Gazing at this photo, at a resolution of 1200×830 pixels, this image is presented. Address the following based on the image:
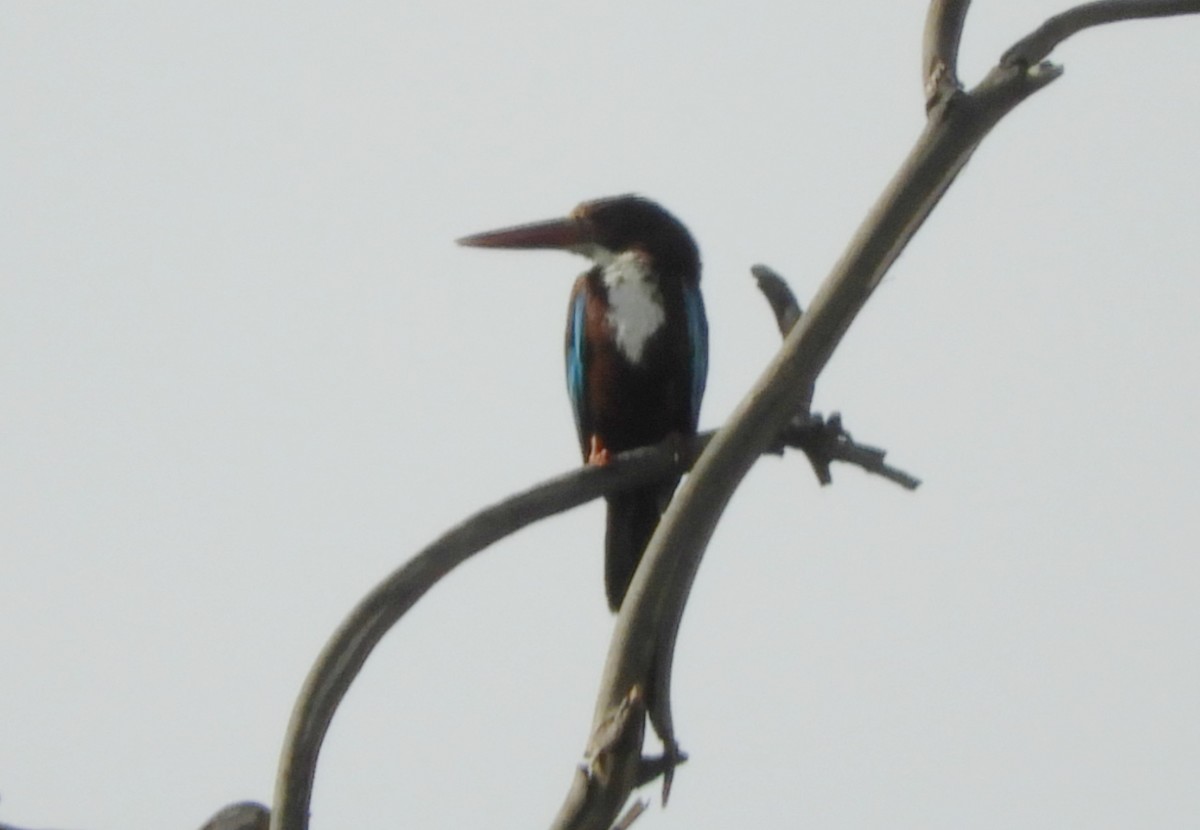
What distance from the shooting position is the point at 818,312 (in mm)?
2162

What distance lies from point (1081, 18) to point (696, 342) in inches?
109

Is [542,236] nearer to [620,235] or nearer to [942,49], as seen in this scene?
[620,235]

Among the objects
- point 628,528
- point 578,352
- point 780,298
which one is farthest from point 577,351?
point 780,298

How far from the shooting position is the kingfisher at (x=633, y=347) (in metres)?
4.93

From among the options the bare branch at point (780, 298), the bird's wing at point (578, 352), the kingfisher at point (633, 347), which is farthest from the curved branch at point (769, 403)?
the bird's wing at point (578, 352)

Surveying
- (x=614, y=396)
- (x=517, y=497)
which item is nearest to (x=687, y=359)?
(x=614, y=396)

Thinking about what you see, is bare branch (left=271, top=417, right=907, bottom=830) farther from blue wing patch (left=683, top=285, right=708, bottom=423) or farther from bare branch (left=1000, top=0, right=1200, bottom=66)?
blue wing patch (left=683, top=285, right=708, bottom=423)

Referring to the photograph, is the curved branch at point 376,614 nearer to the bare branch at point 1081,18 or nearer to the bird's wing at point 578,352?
the bare branch at point 1081,18

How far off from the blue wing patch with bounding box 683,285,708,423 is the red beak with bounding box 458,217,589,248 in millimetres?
471

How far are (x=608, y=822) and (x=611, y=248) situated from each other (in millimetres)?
3679

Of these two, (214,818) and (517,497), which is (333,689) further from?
(517,497)

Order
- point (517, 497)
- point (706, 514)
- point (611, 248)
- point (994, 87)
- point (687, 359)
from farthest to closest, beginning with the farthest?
point (611, 248), point (687, 359), point (517, 497), point (994, 87), point (706, 514)

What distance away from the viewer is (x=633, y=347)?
5.11 meters

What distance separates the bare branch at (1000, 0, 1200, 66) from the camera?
2.34 metres
